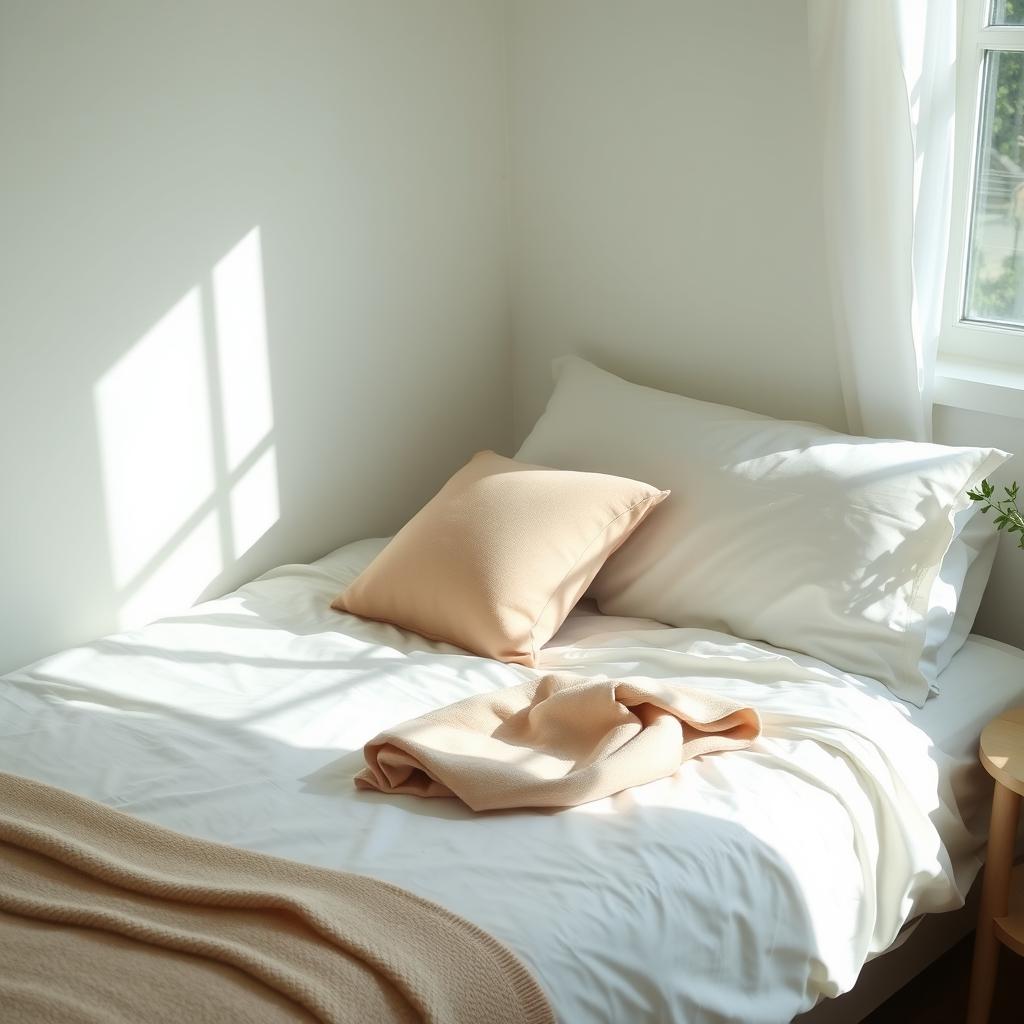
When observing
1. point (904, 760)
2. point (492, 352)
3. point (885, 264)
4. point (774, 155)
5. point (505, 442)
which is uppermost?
point (774, 155)

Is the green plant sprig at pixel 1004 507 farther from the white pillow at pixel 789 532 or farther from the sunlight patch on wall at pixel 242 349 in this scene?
the sunlight patch on wall at pixel 242 349

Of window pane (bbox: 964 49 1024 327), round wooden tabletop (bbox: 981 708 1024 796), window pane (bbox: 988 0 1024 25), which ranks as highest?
window pane (bbox: 988 0 1024 25)

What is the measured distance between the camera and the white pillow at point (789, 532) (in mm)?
2076

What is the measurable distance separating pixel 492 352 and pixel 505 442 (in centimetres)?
23

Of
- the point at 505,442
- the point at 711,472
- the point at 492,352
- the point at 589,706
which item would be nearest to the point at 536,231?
the point at 492,352

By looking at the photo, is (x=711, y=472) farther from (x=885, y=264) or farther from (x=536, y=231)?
(x=536, y=231)

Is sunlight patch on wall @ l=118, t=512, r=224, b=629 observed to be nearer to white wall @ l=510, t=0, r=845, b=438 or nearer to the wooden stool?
white wall @ l=510, t=0, r=845, b=438

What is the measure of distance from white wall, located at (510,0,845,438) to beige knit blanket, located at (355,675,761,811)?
93 cm

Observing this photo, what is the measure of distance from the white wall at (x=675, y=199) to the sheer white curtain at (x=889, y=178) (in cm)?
17

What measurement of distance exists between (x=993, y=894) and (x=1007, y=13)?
151 centimetres

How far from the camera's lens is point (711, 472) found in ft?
7.59

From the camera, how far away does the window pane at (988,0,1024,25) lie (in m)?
2.18

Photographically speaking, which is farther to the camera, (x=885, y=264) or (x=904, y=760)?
(x=885, y=264)

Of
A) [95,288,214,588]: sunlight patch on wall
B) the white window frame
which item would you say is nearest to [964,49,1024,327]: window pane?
the white window frame
